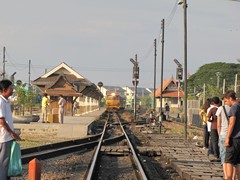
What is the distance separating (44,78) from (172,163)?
31.5 metres

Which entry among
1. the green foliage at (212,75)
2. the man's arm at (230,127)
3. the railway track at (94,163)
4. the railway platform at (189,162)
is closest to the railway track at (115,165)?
the railway track at (94,163)

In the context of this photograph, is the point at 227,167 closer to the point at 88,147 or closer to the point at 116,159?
the point at 116,159

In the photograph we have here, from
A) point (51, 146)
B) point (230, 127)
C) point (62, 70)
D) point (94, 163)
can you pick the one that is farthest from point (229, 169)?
point (62, 70)

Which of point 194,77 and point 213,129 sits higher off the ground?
point 194,77

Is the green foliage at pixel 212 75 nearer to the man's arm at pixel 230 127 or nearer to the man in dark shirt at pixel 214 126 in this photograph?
the man in dark shirt at pixel 214 126

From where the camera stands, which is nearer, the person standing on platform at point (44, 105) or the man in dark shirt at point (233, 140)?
the man in dark shirt at point (233, 140)

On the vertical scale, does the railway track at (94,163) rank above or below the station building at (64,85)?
below

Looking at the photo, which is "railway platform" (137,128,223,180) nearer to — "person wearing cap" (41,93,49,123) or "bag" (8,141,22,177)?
"bag" (8,141,22,177)

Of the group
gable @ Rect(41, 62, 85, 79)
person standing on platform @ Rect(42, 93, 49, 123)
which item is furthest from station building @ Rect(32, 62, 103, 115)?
person standing on platform @ Rect(42, 93, 49, 123)

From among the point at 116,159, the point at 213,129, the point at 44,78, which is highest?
the point at 44,78

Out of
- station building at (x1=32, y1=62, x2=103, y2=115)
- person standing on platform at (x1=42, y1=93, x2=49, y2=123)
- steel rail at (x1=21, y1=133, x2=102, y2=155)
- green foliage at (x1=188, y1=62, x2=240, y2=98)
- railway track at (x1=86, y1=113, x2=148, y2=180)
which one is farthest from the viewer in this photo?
green foliage at (x1=188, y1=62, x2=240, y2=98)

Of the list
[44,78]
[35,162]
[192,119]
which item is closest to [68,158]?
[35,162]

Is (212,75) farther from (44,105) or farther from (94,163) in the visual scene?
(94,163)

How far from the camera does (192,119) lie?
36719 mm
